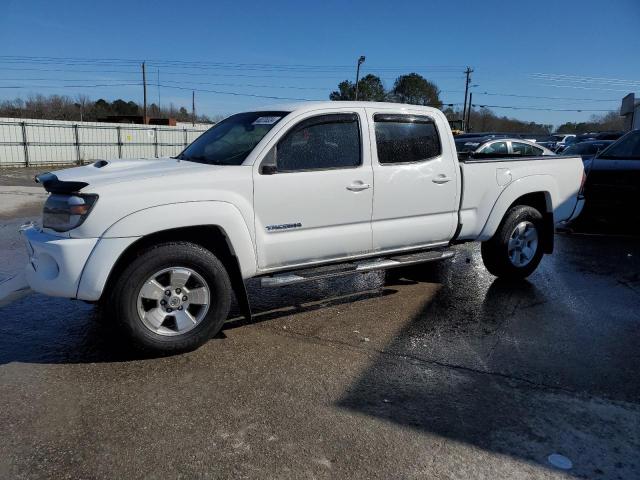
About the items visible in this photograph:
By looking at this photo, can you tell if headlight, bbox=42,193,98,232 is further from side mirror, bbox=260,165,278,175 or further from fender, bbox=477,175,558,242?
fender, bbox=477,175,558,242

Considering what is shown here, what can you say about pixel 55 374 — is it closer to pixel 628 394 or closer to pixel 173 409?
pixel 173 409

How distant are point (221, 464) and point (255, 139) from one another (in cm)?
263

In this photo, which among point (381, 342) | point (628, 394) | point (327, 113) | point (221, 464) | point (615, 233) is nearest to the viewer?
point (221, 464)

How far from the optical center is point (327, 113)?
4.63 m

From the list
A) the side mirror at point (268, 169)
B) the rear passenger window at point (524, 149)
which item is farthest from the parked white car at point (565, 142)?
the side mirror at point (268, 169)

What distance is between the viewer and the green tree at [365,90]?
5694 cm

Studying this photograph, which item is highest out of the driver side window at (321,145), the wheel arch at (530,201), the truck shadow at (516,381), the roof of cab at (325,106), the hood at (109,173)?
the roof of cab at (325,106)

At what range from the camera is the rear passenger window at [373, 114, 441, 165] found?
16.0 ft

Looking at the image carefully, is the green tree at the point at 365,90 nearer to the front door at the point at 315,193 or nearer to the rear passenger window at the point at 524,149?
the rear passenger window at the point at 524,149

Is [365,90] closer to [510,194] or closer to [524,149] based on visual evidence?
[524,149]

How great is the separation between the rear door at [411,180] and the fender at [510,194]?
1.88ft

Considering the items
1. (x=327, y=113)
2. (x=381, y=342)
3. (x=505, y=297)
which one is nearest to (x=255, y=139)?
(x=327, y=113)

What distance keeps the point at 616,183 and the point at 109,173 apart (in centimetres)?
784

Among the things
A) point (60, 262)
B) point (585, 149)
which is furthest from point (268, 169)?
point (585, 149)
